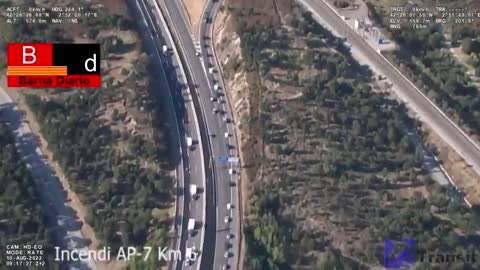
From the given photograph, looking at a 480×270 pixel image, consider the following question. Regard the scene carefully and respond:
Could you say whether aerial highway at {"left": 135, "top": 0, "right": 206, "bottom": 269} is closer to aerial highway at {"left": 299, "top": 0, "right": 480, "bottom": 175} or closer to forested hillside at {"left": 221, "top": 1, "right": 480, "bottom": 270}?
forested hillside at {"left": 221, "top": 1, "right": 480, "bottom": 270}

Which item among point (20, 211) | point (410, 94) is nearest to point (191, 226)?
point (20, 211)

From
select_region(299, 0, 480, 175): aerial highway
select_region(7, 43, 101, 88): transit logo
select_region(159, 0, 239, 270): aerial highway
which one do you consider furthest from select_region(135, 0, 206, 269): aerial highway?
select_region(299, 0, 480, 175): aerial highway

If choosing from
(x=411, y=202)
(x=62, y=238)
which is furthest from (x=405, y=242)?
(x=62, y=238)

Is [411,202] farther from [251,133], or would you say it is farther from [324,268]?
[251,133]

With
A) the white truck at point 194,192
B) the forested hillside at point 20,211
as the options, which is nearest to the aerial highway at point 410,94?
the white truck at point 194,192

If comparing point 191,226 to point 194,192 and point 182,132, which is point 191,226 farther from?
point 182,132
